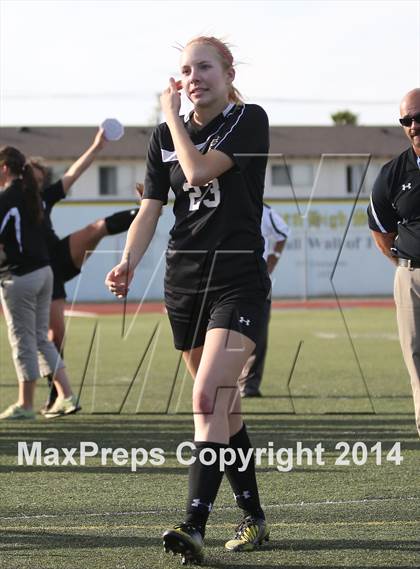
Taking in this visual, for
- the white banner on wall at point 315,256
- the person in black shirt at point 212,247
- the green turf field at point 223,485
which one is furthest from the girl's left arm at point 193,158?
the white banner on wall at point 315,256

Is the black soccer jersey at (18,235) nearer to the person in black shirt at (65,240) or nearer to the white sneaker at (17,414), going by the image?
the person in black shirt at (65,240)

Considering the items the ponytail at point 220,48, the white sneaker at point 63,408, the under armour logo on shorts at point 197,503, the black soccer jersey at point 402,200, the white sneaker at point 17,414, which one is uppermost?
the ponytail at point 220,48

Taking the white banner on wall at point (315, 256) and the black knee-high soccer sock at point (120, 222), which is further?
the white banner on wall at point (315, 256)

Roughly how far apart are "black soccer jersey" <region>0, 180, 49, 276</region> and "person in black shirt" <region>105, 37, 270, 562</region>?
4.20 metres

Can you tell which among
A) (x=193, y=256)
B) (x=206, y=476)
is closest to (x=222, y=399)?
(x=206, y=476)

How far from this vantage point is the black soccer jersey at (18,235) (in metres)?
9.40

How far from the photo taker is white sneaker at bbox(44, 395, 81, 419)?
32.6 ft

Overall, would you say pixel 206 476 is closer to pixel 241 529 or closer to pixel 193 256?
pixel 241 529

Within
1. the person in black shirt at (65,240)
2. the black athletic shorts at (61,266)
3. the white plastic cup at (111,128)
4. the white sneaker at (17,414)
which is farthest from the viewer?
the black athletic shorts at (61,266)

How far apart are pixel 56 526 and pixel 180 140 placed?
6.46 feet

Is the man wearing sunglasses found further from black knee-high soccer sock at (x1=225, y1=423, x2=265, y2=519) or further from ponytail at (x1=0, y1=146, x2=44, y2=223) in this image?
ponytail at (x1=0, y1=146, x2=44, y2=223)

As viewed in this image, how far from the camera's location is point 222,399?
16.4ft

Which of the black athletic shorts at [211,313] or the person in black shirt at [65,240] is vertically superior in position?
the black athletic shorts at [211,313]

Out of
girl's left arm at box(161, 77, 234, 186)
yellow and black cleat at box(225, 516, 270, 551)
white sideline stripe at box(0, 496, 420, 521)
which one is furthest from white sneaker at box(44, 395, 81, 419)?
girl's left arm at box(161, 77, 234, 186)
